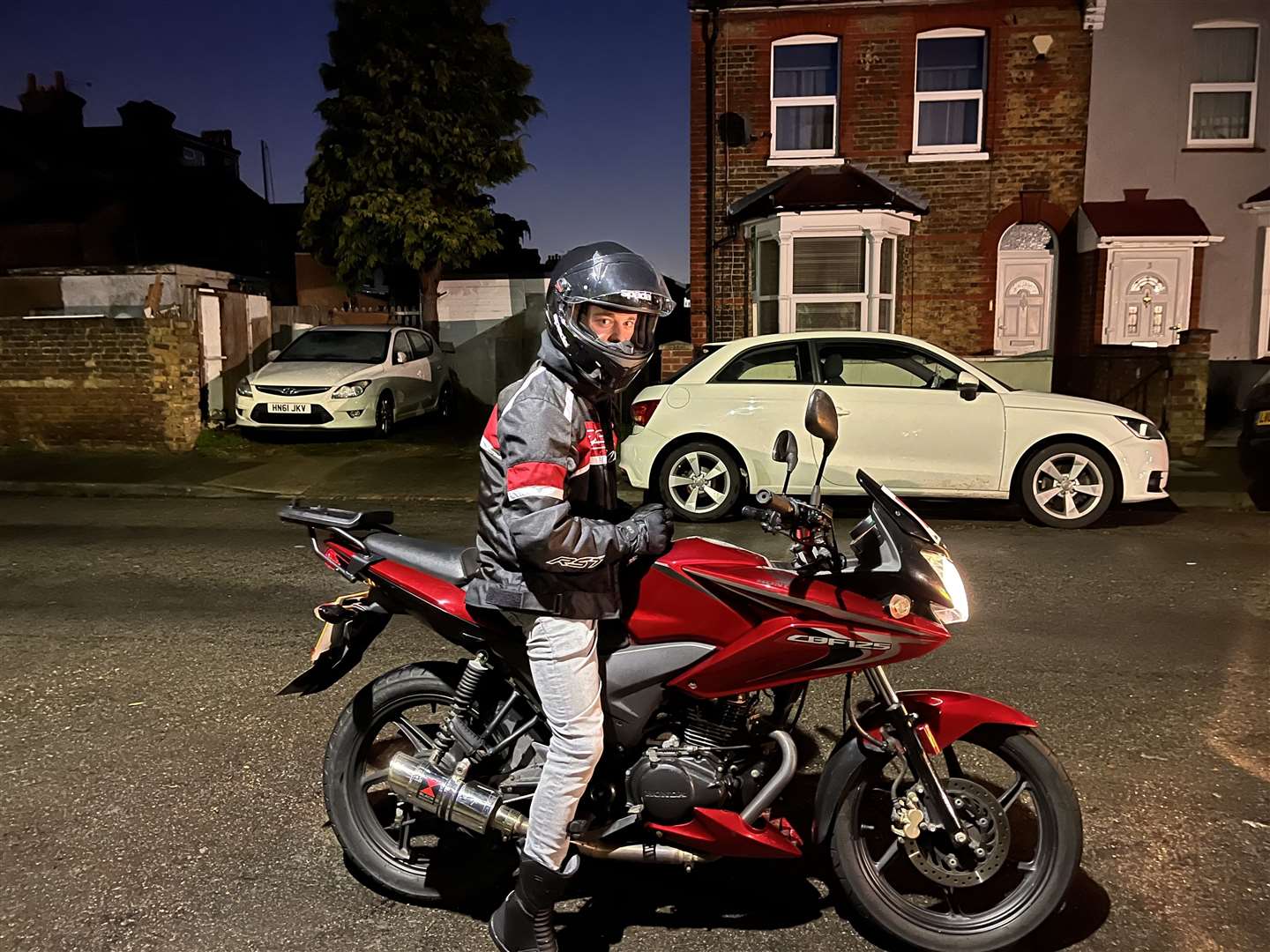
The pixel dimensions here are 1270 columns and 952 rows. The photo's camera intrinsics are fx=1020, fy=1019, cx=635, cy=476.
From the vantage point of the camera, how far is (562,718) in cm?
261

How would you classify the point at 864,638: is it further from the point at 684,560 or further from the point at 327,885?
the point at 327,885

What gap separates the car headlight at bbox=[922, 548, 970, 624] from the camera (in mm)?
2561

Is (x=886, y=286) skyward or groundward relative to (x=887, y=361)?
skyward

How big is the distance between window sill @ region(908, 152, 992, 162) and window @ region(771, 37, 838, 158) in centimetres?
123

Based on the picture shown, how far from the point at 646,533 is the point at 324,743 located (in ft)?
7.50

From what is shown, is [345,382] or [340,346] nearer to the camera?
[345,382]

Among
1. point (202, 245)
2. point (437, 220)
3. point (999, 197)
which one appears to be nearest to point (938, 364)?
point (999, 197)

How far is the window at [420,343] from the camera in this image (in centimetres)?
1517

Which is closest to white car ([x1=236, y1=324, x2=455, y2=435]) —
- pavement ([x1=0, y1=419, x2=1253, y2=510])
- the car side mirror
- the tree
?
pavement ([x1=0, y1=419, x2=1253, y2=510])

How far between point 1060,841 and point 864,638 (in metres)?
0.77

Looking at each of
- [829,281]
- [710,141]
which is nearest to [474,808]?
[829,281]

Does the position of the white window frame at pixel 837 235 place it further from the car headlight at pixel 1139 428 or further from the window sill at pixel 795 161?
the car headlight at pixel 1139 428

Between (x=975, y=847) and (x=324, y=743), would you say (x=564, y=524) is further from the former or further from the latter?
(x=324, y=743)

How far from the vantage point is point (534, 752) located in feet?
9.50
